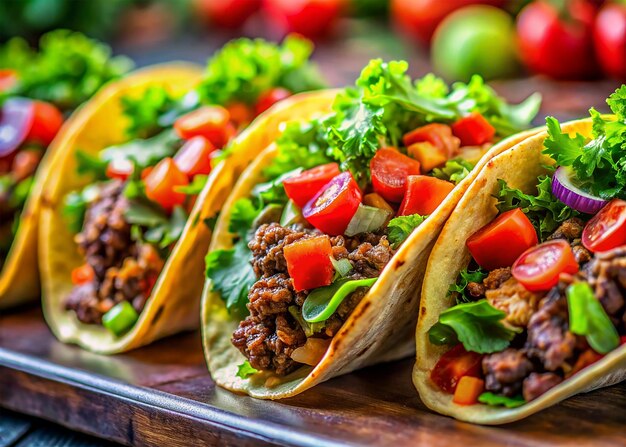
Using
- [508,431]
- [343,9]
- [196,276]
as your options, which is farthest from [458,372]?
[343,9]

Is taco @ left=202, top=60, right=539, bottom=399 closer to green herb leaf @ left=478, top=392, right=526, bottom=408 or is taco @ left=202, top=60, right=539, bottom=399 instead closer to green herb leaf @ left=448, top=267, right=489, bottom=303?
green herb leaf @ left=448, top=267, right=489, bottom=303

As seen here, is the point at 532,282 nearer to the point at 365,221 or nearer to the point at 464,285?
the point at 464,285

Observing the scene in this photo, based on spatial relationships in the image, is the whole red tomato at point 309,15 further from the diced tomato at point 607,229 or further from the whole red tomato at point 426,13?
the diced tomato at point 607,229

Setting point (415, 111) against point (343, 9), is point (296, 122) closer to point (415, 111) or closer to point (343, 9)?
point (415, 111)

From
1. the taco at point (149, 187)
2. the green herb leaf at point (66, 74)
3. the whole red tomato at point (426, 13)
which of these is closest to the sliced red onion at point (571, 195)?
the taco at point (149, 187)

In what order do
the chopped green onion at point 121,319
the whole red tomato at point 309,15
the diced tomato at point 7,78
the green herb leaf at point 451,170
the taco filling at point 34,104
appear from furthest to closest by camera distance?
1. the whole red tomato at point 309,15
2. the diced tomato at point 7,78
3. the taco filling at point 34,104
4. the chopped green onion at point 121,319
5. the green herb leaf at point 451,170

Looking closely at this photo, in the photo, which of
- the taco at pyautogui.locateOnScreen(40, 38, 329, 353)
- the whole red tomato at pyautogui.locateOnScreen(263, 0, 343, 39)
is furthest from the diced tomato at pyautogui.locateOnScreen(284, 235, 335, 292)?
the whole red tomato at pyautogui.locateOnScreen(263, 0, 343, 39)
